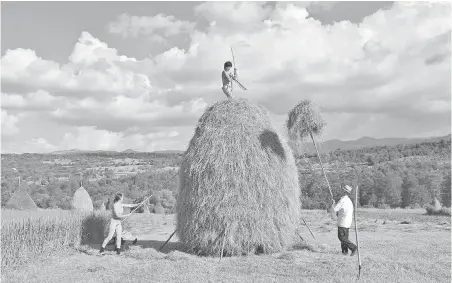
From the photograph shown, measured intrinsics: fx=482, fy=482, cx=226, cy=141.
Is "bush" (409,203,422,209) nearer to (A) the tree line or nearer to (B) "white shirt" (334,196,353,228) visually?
(A) the tree line

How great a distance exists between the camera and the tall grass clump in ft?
41.4

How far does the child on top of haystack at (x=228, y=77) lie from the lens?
563 inches

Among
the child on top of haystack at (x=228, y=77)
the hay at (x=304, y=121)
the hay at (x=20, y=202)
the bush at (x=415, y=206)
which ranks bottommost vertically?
the bush at (x=415, y=206)

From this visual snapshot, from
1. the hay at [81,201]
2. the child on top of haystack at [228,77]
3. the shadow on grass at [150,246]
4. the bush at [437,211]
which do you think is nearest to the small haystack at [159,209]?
the hay at [81,201]

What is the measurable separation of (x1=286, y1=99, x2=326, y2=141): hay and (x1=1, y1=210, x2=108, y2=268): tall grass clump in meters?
7.41

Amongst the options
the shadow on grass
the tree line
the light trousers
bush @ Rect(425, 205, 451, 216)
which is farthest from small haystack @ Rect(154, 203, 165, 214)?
the light trousers

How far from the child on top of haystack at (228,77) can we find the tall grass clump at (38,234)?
629cm

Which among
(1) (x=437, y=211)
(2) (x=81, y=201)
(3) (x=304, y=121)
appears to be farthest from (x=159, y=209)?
(3) (x=304, y=121)

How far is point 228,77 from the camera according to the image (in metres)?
14.3

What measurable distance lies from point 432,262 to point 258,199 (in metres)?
4.44

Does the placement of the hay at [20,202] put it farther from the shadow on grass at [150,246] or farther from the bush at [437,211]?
the bush at [437,211]

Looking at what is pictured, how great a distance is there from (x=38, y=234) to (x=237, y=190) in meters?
6.03

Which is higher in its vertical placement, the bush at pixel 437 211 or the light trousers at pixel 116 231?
the light trousers at pixel 116 231

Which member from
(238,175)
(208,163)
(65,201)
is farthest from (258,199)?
(65,201)
